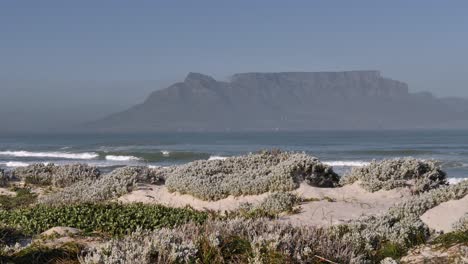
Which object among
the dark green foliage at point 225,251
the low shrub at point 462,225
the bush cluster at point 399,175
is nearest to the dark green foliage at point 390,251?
the low shrub at point 462,225

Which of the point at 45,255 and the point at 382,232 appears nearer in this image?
the point at 45,255

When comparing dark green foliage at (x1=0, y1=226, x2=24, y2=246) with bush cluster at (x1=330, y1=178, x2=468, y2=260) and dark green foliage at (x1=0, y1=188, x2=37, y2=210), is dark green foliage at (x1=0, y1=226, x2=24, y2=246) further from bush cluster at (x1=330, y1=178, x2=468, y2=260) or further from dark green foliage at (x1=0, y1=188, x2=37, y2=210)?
dark green foliage at (x1=0, y1=188, x2=37, y2=210)

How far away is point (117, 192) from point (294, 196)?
5930 millimetres

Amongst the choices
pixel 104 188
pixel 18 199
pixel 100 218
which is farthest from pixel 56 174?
pixel 100 218

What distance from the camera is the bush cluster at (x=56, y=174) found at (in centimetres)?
2205

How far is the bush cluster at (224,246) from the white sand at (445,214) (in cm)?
401

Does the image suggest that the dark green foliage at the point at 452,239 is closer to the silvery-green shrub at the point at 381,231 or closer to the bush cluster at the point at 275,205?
the silvery-green shrub at the point at 381,231

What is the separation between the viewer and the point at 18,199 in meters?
19.3

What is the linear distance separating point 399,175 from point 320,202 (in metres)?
3.26

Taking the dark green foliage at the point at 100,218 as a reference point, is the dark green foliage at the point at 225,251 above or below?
above

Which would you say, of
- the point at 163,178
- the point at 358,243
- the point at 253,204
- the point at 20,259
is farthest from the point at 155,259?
the point at 163,178

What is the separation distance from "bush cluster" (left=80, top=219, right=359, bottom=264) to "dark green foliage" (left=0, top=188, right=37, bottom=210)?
12151mm

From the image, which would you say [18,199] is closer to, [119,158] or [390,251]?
[390,251]

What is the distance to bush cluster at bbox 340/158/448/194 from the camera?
16.3 meters
